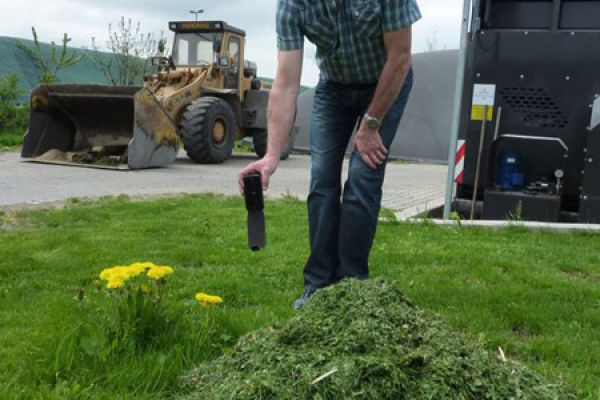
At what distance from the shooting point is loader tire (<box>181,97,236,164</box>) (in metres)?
12.2

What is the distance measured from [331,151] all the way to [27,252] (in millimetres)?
2250

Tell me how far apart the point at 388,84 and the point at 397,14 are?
268 mm

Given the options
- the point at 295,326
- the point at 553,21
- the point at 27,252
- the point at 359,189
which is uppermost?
the point at 553,21

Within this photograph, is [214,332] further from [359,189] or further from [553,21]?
[553,21]

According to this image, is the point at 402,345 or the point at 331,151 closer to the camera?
the point at 402,345

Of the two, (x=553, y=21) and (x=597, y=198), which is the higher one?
(x=553, y=21)

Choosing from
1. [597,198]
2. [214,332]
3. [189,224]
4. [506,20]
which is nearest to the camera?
[214,332]

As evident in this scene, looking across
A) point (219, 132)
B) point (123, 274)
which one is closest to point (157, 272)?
point (123, 274)

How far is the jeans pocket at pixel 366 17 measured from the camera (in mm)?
2619

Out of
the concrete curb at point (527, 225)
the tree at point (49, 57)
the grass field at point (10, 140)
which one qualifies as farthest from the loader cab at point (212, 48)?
the concrete curb at point (527, 225)

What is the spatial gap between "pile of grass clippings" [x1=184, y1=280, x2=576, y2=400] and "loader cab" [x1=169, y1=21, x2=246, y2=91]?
1242cm

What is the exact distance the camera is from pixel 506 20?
6594 millimetres

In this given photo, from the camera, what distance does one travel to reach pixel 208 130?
40.8ft

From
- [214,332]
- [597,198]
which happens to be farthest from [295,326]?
[597,198]
